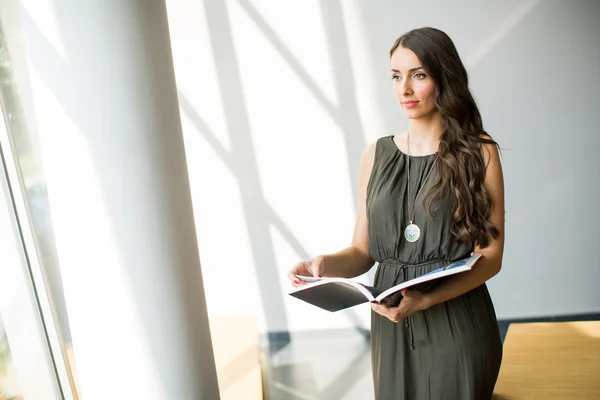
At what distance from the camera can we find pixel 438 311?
81.1 inches

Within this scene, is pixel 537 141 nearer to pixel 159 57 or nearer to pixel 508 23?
pixel 508 23

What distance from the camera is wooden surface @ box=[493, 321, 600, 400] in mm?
2654

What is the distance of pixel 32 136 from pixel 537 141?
11.0 feet

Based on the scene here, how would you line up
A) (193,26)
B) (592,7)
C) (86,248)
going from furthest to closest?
(193,26) < (592,7) < (86,248)

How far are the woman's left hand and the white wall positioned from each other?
10.3 feet

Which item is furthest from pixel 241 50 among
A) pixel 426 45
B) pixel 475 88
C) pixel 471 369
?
pixel 471 369

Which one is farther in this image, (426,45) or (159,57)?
(426,45)

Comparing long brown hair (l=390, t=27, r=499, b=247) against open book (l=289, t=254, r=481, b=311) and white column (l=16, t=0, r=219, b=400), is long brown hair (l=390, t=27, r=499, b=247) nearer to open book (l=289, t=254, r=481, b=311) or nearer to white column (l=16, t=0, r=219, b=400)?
open book (l=289, t=254, r=481, b=311)

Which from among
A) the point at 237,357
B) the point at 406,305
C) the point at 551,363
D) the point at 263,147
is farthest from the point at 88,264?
the point at 263,147

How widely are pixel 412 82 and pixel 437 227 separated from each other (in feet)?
1.45

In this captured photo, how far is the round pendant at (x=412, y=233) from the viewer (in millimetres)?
2072

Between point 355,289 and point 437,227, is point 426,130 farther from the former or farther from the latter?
Result: point 355,289

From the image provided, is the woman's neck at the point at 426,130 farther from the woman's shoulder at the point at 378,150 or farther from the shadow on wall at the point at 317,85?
the shadow on wall at the point at 317,85

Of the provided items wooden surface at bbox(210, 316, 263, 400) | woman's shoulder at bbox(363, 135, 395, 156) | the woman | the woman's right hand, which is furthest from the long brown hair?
wooden surface at bbox(210, 316, 263, 400)
